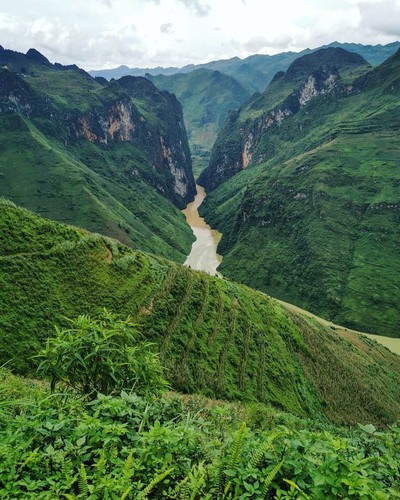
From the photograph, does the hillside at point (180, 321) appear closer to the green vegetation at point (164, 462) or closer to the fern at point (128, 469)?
the green vegetation at point (164, 462)

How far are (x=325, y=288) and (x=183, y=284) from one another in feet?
221

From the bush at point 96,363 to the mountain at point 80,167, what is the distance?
99.3 meters

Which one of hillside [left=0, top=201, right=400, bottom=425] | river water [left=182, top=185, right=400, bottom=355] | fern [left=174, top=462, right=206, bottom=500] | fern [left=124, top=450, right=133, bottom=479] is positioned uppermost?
fern [left=124, top=450, right=133, bottom=479]

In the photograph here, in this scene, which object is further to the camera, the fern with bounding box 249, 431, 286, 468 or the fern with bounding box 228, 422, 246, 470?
the fern with bounding box 249, 431, 286, 468

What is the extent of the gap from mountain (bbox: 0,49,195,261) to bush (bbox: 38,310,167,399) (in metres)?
99.3

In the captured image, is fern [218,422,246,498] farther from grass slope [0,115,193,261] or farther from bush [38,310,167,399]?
grass slope [0,115,193,261]

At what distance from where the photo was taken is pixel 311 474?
458 cm

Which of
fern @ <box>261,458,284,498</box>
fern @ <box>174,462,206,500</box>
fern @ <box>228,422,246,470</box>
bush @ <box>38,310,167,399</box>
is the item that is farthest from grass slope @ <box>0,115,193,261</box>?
A: fern @ <box>261,458,284,498</box>

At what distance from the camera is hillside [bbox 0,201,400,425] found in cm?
3044

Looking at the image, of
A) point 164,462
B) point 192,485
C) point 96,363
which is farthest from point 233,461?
point 96,363

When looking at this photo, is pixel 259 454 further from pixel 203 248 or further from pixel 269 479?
pixel 203 248

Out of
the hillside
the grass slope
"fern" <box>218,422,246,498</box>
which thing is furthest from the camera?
the grass slope

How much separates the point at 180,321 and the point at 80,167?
121310 mm

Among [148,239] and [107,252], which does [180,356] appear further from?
[148,239]
